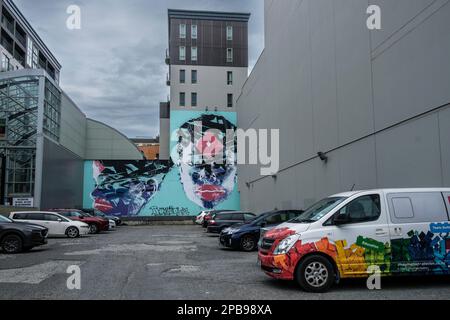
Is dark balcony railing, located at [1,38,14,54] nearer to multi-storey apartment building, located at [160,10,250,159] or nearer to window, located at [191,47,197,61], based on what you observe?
multi-storey apartment building, located at [160,10,250,159]

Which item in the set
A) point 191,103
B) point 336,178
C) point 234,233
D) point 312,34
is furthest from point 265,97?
point 191,103

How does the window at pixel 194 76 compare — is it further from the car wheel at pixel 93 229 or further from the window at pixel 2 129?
the car wheel at pixel 93 229

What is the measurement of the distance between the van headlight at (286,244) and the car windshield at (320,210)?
1.95ft

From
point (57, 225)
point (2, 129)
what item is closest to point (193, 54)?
point (2, 129)

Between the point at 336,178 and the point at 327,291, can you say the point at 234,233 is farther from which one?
the point at 327,291

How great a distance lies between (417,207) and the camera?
901cm

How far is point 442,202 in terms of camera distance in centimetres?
902

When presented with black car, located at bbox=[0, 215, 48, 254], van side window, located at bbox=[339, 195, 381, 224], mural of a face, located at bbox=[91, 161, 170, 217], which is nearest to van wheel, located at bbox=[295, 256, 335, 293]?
van side window, located at bbox=[339, 195, 381, 224]

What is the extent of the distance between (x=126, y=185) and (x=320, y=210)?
139 feet

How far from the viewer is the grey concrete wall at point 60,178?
38031mm

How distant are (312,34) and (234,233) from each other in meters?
11.1

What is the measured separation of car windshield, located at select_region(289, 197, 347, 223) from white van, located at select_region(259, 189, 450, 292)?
0.15ft

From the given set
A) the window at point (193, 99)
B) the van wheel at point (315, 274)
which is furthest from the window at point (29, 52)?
the van wheel at point (315, 274)

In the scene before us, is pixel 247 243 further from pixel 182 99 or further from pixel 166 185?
pixel 182 99
